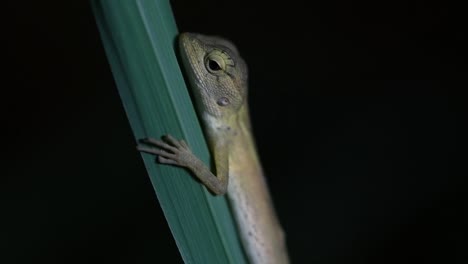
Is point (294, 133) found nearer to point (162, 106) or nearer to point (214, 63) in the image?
point (214, 63)

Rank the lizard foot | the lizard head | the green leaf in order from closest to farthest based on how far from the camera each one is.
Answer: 1. the green leaf
2. the lizard foot
3. the lizard head

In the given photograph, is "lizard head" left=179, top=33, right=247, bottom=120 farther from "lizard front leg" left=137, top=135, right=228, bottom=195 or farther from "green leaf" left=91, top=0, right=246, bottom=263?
"green leaf" left=91, top=0, right=246, bottom=263

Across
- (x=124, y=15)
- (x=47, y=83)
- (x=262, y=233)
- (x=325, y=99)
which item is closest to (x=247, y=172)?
(x=262, y=233)

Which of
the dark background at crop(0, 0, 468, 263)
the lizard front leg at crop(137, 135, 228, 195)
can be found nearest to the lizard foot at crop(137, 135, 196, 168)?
the lizard front leg at crop(137, 135, 228, 195)

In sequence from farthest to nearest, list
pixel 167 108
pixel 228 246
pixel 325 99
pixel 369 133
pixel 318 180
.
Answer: pixel 325 99 → pixel 369 133 → pixel 318 180 → pixel 228 246 → pixel 167 108

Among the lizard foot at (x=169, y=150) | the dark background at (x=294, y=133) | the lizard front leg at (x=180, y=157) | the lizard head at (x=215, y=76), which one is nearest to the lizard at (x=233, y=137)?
the lizard head at (x=215, y=76)

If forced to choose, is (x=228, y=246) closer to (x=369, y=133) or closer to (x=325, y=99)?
(x=369, y=133)

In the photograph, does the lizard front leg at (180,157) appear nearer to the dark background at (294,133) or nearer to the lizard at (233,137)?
the lizard at (233,137)
